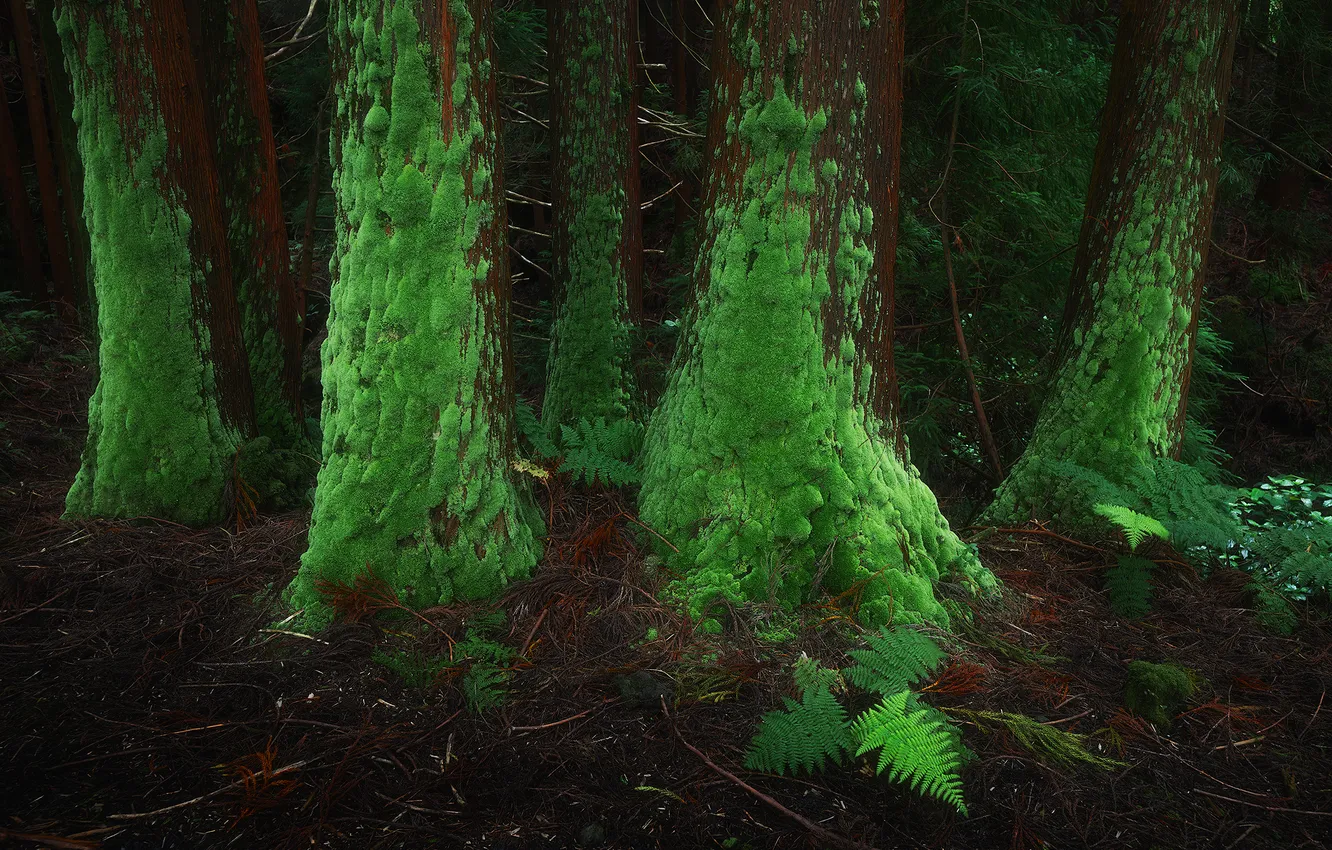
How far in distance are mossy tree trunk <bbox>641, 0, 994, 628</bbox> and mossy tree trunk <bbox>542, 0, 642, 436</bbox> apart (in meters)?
2.44

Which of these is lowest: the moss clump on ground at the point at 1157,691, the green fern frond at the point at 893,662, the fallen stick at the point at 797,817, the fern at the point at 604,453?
the fallen stick at the point at 797,817

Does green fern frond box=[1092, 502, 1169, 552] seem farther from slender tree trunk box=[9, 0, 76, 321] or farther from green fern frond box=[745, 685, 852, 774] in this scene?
slender tree trunk box=[9, 0, 76, 321]

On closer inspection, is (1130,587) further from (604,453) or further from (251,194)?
(251,194)

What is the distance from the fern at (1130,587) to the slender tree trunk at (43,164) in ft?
41.8

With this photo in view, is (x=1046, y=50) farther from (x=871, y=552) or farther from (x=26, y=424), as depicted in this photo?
(x=26, y=424)

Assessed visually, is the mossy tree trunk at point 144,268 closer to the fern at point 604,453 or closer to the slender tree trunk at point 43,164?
the fern at point 604,453

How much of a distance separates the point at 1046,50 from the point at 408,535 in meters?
5.88

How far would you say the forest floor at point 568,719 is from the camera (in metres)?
2.24

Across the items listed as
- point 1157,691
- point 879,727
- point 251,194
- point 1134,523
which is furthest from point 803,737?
point 251,194

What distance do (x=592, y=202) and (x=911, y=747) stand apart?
4.65 m

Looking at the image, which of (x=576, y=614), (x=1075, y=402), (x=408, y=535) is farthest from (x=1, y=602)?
(x=1075, y=402)

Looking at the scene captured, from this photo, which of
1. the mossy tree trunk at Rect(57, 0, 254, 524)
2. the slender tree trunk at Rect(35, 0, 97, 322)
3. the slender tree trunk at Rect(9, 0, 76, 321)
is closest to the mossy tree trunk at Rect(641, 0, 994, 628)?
→ the mossy tree trunk at Rect(57, 0, 254, 524)

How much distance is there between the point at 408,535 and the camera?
316cm

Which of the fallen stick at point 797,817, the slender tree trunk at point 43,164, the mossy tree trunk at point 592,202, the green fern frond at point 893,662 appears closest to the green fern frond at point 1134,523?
the green fern frond at point 893,662
